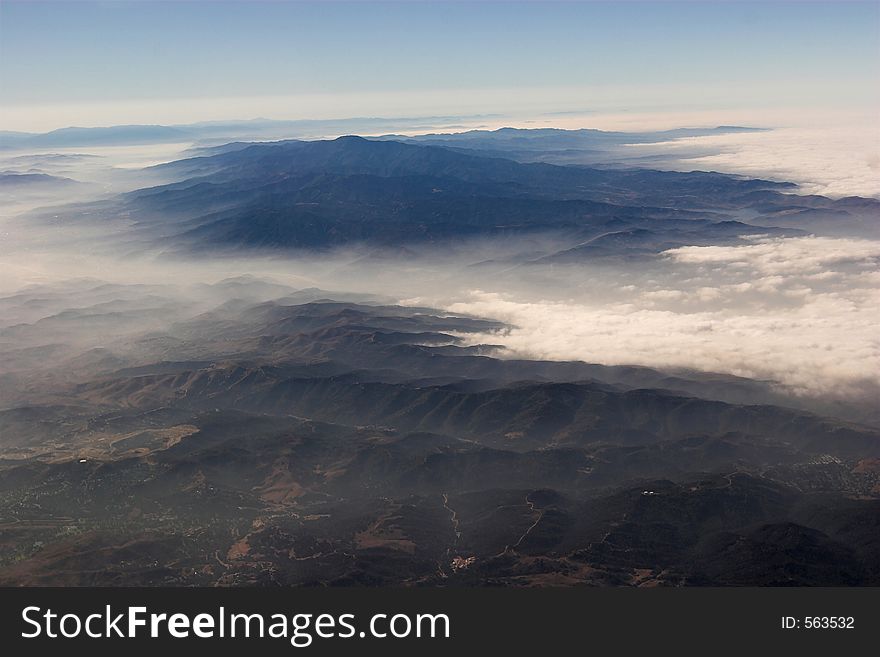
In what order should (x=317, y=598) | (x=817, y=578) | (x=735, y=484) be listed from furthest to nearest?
(x=735, y=484)
(x=817, y=578)
(x=317, y=598)

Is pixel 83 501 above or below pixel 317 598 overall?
below

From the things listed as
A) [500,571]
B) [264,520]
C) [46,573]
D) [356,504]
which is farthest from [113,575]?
[500,571]

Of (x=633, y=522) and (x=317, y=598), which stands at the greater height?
(x=317, y=598)

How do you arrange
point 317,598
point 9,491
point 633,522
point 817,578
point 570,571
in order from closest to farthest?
point 317,598 → point 817,578 → point 570,571 → point 633,522 → point 9,491

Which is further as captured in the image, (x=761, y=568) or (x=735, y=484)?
(x=735, y=484)

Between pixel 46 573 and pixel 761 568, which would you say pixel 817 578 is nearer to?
pixel 761 568

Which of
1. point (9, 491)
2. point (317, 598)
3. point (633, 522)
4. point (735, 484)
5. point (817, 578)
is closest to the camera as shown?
point (317, 598)

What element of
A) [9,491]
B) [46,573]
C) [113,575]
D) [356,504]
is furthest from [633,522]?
[9,491]

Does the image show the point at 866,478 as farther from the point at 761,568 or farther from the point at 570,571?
the point at 570,571

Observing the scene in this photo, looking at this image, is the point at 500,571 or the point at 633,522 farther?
the point at 633,522
